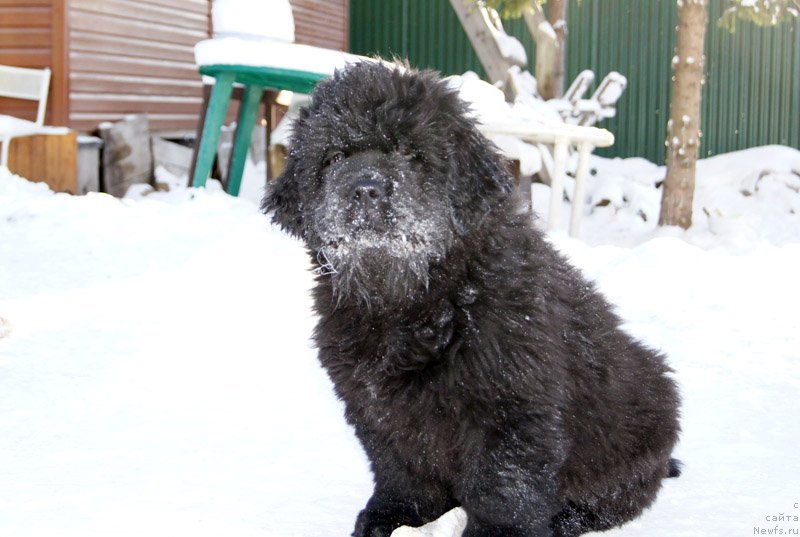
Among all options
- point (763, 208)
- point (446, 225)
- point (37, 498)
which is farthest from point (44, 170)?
point (763, 208)

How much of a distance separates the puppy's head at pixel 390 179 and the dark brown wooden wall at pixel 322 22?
12.3 metres

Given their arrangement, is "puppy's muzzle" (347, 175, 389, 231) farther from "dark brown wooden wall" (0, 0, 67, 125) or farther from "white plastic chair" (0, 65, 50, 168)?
"dark brown wooden wall" (0, 0, 67, 125)

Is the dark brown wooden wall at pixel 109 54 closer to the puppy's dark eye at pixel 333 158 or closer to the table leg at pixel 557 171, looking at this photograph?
the table leg at pixel 557 171

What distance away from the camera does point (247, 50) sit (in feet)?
25.3

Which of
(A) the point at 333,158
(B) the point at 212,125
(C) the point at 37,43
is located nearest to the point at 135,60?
(C) the point at 37,43

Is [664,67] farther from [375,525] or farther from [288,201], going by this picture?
[375,525]

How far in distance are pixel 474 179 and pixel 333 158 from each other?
40 cm

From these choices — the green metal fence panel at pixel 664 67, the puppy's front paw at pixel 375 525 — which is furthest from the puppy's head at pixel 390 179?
the green metal fence panel at pixel 664 67

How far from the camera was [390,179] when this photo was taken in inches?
92.4

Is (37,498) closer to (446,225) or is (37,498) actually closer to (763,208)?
(446,225)

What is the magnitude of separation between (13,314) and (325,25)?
37.7 ft

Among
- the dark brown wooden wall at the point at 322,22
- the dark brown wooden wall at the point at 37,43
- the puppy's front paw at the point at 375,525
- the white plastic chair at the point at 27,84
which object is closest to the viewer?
the puppy's front paw at the point at 375,525

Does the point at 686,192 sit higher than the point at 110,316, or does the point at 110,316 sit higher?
the point at 686,192

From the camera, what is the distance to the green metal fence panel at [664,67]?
1497 cm
